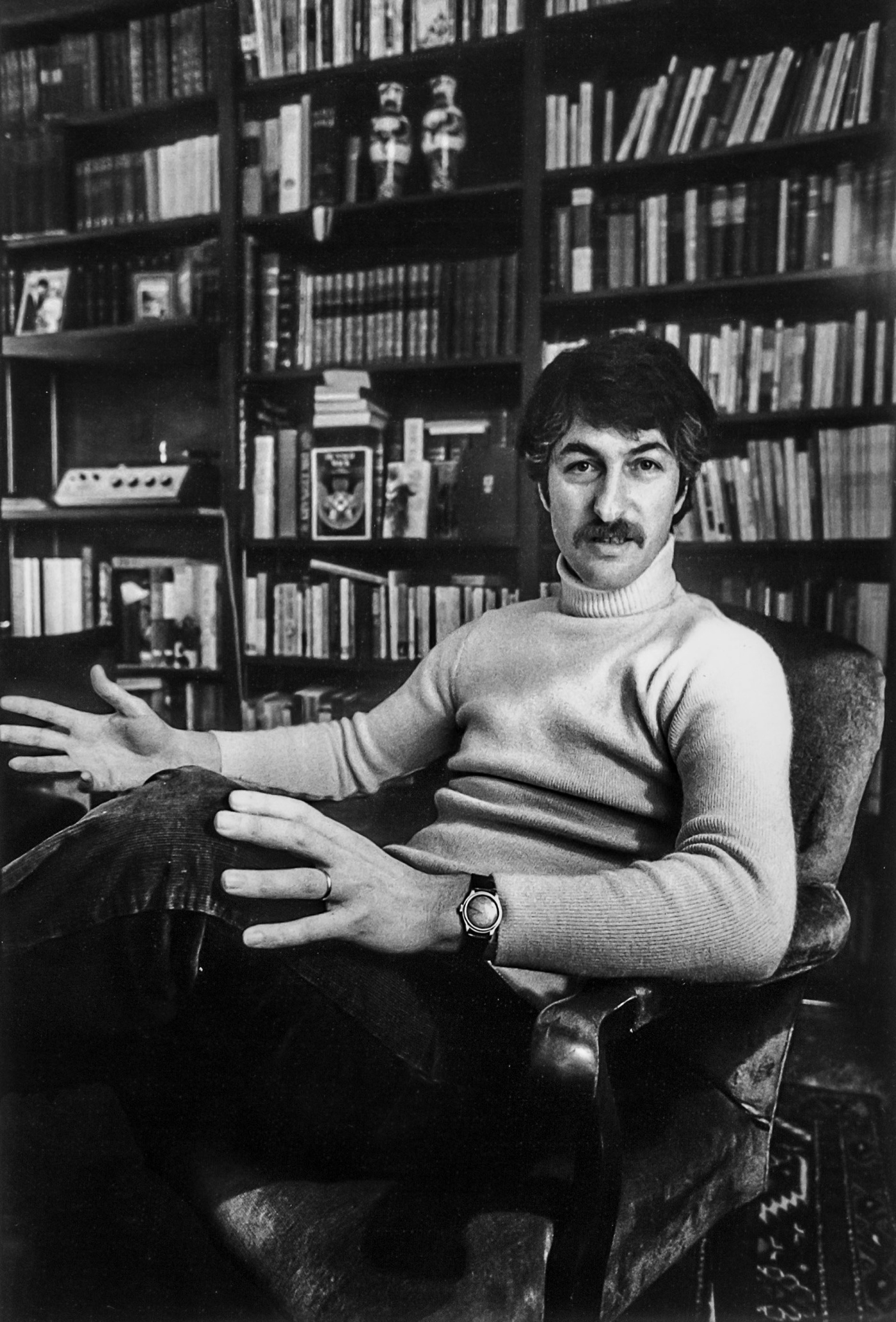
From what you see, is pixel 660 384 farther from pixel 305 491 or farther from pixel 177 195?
pixel 177 195

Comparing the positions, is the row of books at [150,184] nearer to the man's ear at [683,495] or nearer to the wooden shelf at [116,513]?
the wooden shelf at [116,513]

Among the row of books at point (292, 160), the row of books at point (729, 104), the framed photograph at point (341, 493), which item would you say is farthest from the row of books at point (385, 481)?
the row of books at point (729, 104)

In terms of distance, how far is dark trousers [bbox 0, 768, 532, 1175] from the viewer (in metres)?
0.84

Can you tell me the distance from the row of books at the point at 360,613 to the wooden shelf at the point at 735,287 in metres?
0.65

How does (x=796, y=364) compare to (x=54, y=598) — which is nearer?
(x=796, y=364)

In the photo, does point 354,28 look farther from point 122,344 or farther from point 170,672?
point 170,672

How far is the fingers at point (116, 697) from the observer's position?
1.26 m

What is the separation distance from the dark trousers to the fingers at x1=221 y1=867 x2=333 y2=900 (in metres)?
0.01

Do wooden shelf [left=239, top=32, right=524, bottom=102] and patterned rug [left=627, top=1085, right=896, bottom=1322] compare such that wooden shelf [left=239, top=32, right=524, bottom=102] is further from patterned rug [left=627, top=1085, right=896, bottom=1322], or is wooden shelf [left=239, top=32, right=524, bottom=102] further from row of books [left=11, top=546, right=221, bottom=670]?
patterned rug [left=627, top=1085, right=896, bottom=1322]

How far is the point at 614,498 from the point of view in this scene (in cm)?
121

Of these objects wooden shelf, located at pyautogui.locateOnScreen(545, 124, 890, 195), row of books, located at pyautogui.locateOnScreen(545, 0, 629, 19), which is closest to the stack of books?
wooden shelf, located at pyautogui.locateOnScreen(545, 124, 890, 195)

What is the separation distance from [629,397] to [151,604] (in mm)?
1454

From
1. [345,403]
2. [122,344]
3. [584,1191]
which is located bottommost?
[584,1191]

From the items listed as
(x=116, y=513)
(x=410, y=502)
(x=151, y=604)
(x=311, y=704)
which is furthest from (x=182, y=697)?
(x=410, y=502)
